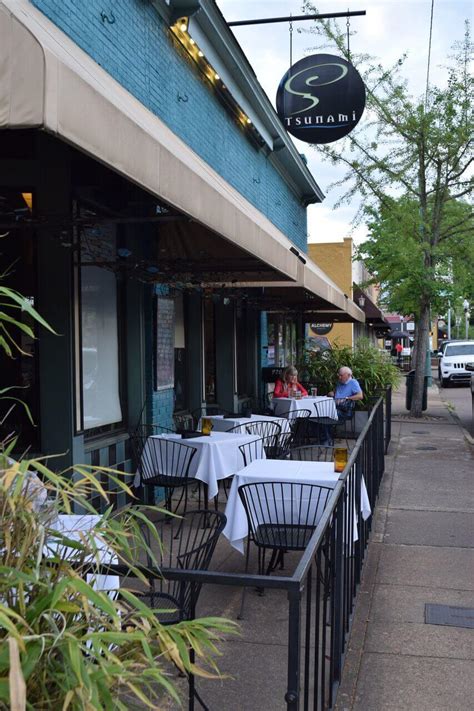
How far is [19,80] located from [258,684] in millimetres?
3198

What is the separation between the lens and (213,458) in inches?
287

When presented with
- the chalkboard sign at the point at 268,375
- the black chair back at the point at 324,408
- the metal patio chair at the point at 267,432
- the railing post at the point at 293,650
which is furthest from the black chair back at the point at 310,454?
the railing post at the point at 293,650

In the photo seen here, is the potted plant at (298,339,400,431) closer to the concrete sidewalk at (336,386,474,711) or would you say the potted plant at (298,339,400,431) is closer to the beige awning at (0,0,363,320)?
the concrete sidewalk at (336,386,474,711)

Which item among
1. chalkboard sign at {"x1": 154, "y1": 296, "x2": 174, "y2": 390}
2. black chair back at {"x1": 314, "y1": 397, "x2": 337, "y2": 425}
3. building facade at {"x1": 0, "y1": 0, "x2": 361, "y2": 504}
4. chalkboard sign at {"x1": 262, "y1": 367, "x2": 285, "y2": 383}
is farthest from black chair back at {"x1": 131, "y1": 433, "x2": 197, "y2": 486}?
chalkboard sign at {"x1": 262, "y1": 367, "x2": 285, "y2": 383}

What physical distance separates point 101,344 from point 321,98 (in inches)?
240

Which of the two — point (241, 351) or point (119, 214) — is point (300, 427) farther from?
point (119, 214)

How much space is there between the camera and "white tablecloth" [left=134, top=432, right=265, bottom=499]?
728 cm

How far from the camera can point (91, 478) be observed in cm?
187

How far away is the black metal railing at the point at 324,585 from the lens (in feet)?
7.77

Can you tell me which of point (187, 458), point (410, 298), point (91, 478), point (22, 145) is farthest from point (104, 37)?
point (410, 298)

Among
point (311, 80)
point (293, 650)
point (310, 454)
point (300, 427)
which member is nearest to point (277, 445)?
point (310, 454)

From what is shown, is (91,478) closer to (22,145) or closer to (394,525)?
(22,145)

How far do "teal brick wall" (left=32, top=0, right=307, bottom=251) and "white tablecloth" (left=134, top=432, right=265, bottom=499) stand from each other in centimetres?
367

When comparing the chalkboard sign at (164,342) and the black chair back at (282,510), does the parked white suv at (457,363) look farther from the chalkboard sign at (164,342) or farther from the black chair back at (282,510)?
the black chair back at (282,510)
